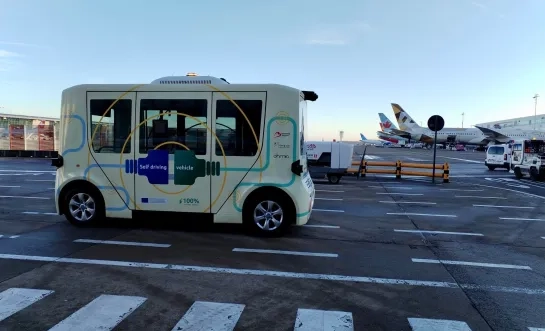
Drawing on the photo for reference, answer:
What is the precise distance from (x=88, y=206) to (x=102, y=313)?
4183 millimetres

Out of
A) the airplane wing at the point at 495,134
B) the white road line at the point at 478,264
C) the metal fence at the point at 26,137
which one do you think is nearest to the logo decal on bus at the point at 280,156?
the white road line at the point at 478,264

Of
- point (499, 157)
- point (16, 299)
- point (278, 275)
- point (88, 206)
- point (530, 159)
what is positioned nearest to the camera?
point (16, 299)

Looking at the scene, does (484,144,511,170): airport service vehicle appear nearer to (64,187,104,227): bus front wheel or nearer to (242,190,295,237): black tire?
(242,190,295,237): black tire

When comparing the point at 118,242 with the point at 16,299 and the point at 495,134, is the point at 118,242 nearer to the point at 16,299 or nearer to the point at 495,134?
the point at 16,299

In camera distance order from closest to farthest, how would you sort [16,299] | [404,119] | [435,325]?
[435,325], [16,299], [404,119]

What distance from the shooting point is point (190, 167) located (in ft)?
23.6

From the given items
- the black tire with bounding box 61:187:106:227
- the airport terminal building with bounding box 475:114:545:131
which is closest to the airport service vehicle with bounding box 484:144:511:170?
the black tire with bounding box 61:187:106:227

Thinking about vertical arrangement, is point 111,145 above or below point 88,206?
above

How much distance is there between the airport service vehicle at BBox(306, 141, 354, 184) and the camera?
16.4 meters

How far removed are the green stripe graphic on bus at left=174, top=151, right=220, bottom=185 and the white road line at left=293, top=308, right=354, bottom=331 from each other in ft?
11.9

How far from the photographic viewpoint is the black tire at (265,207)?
23.2 feet

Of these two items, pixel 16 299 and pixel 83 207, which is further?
pixel 83 207

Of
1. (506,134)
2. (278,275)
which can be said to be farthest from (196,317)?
(506,134)

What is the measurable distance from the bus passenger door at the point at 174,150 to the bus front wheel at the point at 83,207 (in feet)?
3.23
